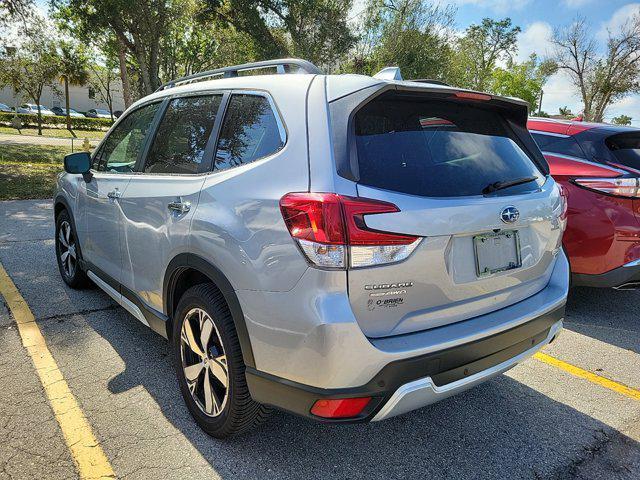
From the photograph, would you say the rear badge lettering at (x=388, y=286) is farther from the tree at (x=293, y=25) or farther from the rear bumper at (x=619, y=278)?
the tree at (x=293, y=25)

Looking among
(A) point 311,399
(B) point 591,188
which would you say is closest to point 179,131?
(A) point 311,399

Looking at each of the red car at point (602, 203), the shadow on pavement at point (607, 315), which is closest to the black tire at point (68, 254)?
the red car at point (602, 203)

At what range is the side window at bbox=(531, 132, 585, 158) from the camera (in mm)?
4238

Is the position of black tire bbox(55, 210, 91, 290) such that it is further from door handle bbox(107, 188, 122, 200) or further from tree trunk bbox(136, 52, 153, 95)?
tree trunk bbox(136, 52, 153, 95)

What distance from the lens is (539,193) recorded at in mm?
2455

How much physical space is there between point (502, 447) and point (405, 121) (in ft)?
5.70

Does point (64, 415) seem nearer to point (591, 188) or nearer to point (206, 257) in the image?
point (206, 257)

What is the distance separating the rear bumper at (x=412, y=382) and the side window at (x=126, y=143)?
6.47 feet

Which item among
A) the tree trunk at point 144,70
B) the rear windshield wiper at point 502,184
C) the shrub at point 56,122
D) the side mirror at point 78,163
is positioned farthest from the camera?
the shrub at point 56,122

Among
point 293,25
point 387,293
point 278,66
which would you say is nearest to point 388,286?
point 387,293

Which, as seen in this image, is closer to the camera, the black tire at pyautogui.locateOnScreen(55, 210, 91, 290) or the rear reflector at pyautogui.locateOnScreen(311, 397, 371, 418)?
the rear reflector at pyautogui.locateOnScreen(311, 397, 371, 418)

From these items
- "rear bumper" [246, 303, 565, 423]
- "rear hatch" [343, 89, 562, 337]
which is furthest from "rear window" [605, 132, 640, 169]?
"rear bumper" [246, 303, 565, 423]

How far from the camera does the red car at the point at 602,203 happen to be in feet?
12.4

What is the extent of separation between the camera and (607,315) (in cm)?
438
